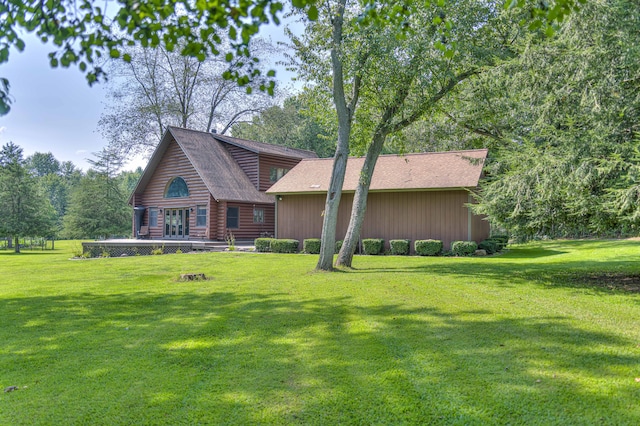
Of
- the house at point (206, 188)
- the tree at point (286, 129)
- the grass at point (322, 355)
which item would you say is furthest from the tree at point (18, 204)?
the grass at point (322, 355)

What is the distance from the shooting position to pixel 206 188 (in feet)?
81.0

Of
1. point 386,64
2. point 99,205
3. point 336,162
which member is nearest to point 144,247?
point 99,205

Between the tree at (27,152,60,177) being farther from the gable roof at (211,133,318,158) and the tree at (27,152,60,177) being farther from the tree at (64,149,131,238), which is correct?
the gable roof at (211,133,318,158)

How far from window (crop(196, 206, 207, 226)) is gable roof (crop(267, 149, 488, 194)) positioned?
481cm

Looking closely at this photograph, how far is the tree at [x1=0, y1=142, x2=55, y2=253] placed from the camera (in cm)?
2583

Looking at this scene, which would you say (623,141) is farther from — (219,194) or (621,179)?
(219,194)

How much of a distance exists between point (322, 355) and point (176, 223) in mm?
23632

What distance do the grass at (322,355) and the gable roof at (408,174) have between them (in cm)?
1000

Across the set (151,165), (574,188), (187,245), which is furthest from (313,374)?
(151,165)

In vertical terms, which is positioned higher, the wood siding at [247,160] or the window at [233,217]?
the wood siding at [247,160]

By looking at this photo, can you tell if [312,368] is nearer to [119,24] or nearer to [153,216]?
[119,24]

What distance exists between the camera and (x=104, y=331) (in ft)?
17.9

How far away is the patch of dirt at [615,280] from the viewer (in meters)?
8.67

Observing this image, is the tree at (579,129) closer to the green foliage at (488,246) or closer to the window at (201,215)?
the green foliage at (488,246)
